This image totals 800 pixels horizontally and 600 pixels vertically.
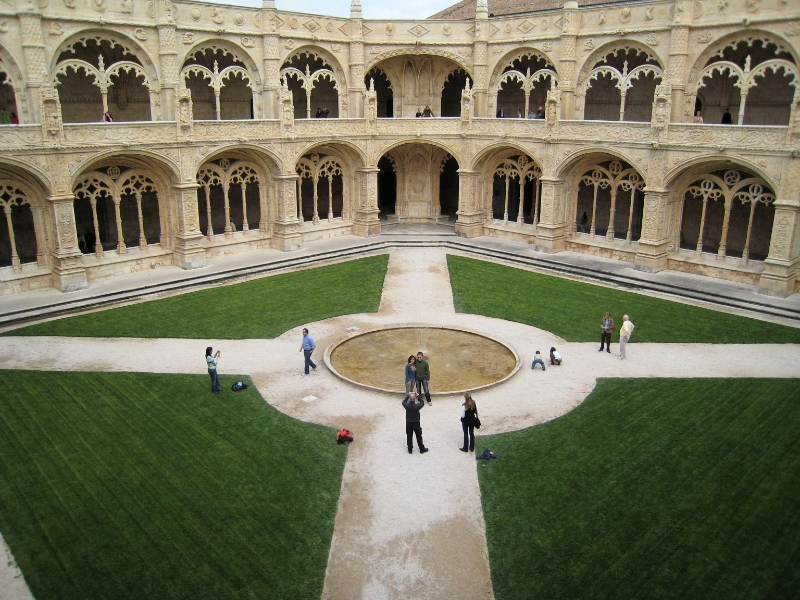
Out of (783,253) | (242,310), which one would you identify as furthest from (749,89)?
(242,310)

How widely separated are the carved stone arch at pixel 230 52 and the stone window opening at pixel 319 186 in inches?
183

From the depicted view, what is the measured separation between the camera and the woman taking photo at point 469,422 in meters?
14.2

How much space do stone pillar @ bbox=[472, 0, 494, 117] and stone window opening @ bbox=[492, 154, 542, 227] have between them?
3.07 metres

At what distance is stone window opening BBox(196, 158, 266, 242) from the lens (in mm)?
31031

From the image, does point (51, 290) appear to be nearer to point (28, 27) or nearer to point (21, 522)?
point (28, 27)

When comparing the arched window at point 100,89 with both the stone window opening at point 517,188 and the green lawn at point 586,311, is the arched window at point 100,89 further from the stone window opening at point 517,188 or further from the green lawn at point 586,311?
the stone window opening at point 517,188

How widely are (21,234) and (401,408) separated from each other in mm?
21183

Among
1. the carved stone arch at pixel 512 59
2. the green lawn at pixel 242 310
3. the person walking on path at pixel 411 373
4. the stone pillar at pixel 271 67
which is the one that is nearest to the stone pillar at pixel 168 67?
the stone pillar at pixel 271 67

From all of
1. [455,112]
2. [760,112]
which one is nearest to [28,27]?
[455,112]

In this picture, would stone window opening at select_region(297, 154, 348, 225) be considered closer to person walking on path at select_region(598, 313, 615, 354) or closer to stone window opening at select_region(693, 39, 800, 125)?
stone window opening at select_region(693, 39, 800, 125)

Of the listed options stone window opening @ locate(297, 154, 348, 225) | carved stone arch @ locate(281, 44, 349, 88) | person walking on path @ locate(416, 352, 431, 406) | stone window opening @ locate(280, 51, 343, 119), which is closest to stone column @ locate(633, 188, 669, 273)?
stone window opening @ locate(297, 154, 348, 225)

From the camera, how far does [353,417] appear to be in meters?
16.3

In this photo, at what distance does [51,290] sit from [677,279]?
24262 mm

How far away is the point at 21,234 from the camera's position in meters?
29.3
